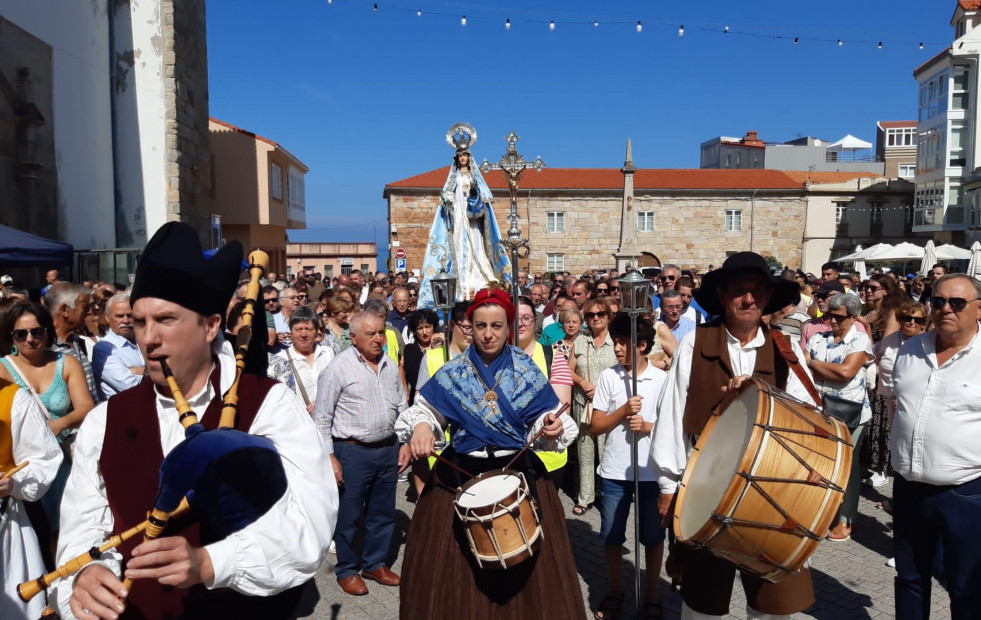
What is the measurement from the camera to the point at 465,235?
30.5 ft

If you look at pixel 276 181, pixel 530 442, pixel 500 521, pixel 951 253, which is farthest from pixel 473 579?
pixel 276 181

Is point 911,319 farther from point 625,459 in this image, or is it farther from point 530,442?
point 530,442

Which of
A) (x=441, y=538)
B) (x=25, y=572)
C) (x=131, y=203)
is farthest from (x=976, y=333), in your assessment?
(x=131, y=203)

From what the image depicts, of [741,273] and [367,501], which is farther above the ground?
[741,273]

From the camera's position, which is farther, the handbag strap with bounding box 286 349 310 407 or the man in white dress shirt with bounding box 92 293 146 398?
the handbag strap with bounding box 286 349 310 407

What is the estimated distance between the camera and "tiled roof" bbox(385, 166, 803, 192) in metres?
44.1

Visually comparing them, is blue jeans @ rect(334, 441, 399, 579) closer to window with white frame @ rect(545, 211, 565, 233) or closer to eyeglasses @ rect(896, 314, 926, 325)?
eyeglasses @ rect(896, 314, 926, 325)

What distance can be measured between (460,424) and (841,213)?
47.5m

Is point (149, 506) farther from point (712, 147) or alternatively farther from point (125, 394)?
point (712, 147)

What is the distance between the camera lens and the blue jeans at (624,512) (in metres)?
4.74

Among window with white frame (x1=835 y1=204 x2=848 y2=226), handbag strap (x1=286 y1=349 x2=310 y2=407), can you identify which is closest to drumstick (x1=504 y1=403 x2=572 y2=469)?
handbag strap (x1=286 y1=349 x2=310 y2=407)

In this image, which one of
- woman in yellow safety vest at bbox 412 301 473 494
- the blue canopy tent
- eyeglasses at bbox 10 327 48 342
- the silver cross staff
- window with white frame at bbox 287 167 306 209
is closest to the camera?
eyeglasses at bbox 10 327 48 342

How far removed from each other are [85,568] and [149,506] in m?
0.22

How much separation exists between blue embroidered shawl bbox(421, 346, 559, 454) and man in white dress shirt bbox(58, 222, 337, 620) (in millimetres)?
1636
